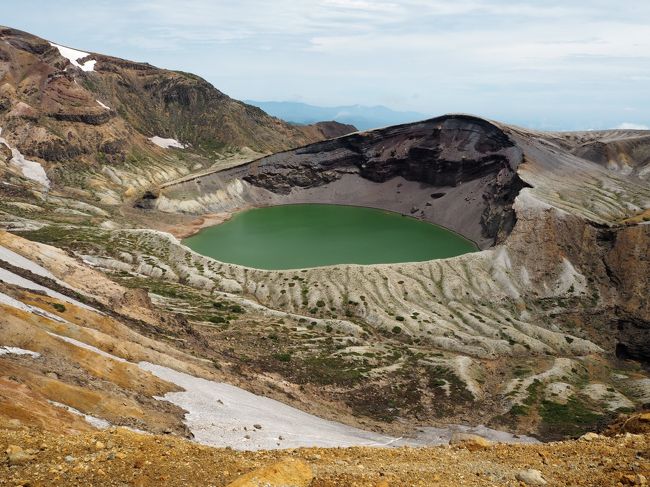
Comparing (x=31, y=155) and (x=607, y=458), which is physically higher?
(x=31, y=155)

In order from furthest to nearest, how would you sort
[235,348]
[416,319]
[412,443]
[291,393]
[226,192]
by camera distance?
[226,192], [416,319], [235,348], [291,393], [412,443]

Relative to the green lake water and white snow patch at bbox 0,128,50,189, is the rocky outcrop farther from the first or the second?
the green lake water

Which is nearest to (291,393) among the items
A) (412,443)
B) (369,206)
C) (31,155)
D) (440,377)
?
→ (412,443)

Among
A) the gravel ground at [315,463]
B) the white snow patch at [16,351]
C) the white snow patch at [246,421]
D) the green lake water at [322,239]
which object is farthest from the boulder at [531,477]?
the green lake water at [322,239]

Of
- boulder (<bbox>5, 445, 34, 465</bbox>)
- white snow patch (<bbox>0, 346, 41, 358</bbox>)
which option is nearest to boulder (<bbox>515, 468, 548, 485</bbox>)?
boulder (<bbox>5, 445, 34, 465</bbox>)

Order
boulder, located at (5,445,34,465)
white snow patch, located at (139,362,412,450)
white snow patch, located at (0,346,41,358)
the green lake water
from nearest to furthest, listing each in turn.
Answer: boulder, located at (5,445,34,465)
white snow patch, located at (0,346,41,358)
white snow patch, located at (139,362,412,450)
the green lake water

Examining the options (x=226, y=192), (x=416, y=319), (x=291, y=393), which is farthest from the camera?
(x=226, y=192)

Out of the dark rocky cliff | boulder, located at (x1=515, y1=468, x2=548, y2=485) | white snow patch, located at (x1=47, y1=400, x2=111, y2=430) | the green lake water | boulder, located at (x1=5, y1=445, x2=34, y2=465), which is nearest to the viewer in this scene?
boulder, located at (x1=5, y1=445, x2=34, y2=465)

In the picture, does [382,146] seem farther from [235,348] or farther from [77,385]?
[77,385]
